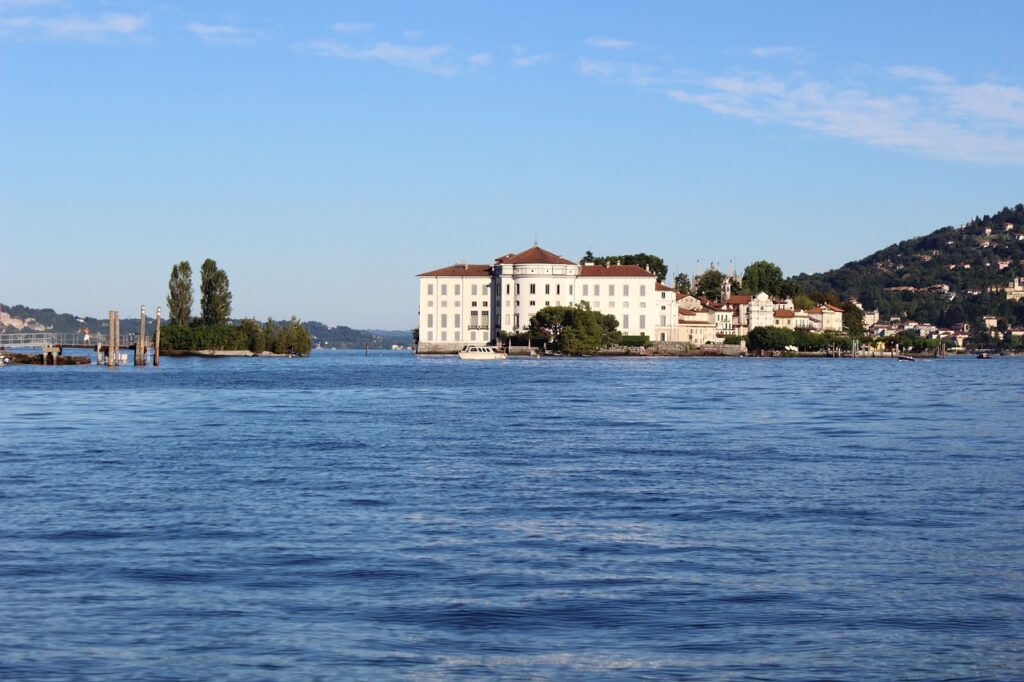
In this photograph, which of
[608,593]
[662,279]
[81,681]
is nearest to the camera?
[81,681]

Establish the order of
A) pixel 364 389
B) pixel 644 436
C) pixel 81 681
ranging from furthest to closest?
pixel 364 389
pixel 644 436
pixel 81 681

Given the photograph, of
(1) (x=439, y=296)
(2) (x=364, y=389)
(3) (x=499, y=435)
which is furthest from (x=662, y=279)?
(3) (x=499, y=435)

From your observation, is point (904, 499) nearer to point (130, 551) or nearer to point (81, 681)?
point (130, 551)

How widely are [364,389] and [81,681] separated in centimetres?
5140

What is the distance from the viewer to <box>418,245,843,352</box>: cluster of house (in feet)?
457

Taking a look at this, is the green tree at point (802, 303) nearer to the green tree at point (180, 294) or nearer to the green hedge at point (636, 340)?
the green hedge at point (636, 340)

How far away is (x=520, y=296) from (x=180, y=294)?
3712 centimetres

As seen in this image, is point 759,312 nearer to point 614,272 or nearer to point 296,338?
point 614,272

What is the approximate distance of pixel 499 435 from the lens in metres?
32.0

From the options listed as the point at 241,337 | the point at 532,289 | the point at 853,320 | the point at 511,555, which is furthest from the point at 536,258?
the point at 511,555

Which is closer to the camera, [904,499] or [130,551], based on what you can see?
[130,551]

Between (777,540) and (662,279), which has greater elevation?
(662,279)

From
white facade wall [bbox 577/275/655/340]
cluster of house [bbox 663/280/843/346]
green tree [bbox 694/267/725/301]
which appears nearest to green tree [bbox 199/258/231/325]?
white facade wall [bbox 577/275/655/340]

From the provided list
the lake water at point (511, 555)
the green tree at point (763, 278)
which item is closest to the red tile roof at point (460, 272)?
the green tree at point (763, 278)
